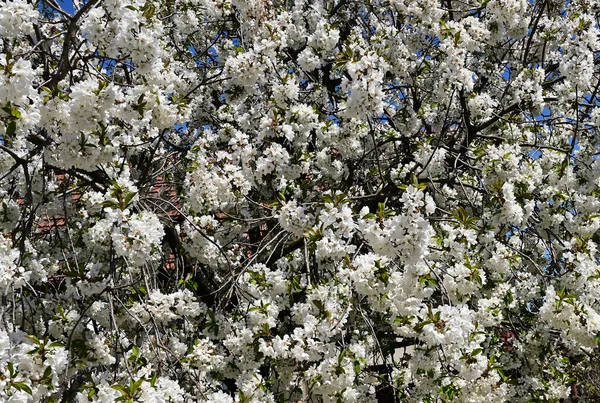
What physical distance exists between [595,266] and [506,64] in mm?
2853

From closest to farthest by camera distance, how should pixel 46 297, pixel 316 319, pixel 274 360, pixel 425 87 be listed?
pixel 316 319 → pixel 274 360 → pixel 46 297 → pixel 425 87

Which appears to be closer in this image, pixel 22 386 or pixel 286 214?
pixel 22 386

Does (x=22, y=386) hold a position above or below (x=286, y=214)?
below

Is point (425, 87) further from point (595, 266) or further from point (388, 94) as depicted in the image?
point (595, 266)

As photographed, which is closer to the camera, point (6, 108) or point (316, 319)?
point (6, 108)

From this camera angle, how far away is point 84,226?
14.8 ft

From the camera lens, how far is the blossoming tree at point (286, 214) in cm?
300

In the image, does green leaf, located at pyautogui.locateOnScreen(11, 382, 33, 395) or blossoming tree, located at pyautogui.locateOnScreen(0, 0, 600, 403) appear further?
blossoming tree, located at pyautogui.locateOnScreen(0, 0, 600, 403)

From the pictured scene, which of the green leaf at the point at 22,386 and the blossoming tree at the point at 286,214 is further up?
the blossoming tree at the point at 286,214

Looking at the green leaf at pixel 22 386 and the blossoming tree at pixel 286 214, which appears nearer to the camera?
the green leaf at pixel 22 386

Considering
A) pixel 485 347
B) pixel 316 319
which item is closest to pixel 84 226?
pixel 316 319

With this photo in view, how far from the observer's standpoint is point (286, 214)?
3459 millimetres

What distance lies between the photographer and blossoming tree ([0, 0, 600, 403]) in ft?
9.85

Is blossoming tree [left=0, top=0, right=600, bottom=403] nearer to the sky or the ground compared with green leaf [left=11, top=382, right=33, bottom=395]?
nearer to the sky
